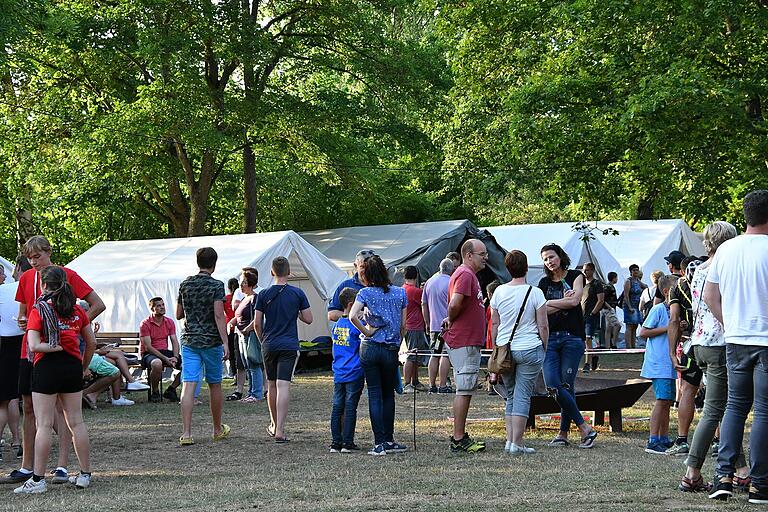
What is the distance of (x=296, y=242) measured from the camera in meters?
20.2

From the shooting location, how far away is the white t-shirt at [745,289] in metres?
6.32

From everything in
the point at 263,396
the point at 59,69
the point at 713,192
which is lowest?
the point at 263,396

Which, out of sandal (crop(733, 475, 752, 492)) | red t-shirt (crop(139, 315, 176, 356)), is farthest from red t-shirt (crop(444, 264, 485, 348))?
red t-shirt (crop(139, 315, 176, 356))

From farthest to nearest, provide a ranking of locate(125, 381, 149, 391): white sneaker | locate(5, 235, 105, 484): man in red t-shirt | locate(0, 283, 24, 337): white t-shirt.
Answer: locate(125, 381, 149, 391): white sneaker, locate(0, 283, 24, 337): white t-shirt, locate(5, 235, 105, 484): man in red t-shirt

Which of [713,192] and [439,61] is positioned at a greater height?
[439,61]

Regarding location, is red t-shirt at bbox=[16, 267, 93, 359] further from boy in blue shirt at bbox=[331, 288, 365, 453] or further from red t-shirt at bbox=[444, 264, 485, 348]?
red t-shirt at bbox=[444, 264, 485, 348]

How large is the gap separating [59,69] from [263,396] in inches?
551

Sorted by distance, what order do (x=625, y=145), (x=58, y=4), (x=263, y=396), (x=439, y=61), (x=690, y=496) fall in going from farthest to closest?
1. (x=439, y=61)
2. (x=58, y=4)
3. (x=625, y=145)
4. (x=263, y=396)
5. (x=690, y=496)

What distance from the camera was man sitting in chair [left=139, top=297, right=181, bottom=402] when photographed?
575 inches

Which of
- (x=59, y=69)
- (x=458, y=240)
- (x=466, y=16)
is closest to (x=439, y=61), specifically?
(x=466, y=16)

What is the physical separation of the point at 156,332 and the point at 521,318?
7.72m

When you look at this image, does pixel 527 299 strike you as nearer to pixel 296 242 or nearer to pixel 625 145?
pixel 625 145

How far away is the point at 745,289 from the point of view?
6371 millimetres

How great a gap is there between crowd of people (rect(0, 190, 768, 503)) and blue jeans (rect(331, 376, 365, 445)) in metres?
0.01
